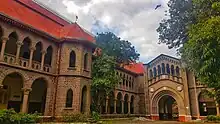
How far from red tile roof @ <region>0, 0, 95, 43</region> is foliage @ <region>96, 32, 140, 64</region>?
4.00 metres

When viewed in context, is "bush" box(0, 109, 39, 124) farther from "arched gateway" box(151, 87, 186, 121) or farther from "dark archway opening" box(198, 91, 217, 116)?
"dark archway opening" box(198, 91, 217, 116)

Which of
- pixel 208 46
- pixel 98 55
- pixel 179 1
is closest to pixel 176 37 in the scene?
pixel 179 1

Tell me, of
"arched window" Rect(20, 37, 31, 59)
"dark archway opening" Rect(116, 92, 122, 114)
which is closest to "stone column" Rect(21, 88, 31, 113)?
"arched window" Rect(20, 37, 31, 59)

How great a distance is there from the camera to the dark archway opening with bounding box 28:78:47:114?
19.9 metres

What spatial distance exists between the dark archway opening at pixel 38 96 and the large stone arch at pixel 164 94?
19.6 m

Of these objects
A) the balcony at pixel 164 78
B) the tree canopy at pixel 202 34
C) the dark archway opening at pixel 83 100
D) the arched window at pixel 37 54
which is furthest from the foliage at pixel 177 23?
the balcony at pixel 164 78

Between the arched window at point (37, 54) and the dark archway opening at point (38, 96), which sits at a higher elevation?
the arched window at point (37, 54)

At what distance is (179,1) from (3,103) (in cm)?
1636

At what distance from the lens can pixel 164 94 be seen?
3394 cm

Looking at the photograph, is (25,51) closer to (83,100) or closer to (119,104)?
(83,100)

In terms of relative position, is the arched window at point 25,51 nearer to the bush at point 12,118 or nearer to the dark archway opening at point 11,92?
the dark archway opening at point 11,92

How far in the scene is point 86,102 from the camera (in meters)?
20.5

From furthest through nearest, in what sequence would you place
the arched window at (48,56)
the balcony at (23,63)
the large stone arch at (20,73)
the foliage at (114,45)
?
the foliage at (114,45), the arched window at (48,56), the balcony at (23,63), the large stone arch at (20,73)

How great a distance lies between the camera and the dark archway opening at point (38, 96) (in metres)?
19.9
